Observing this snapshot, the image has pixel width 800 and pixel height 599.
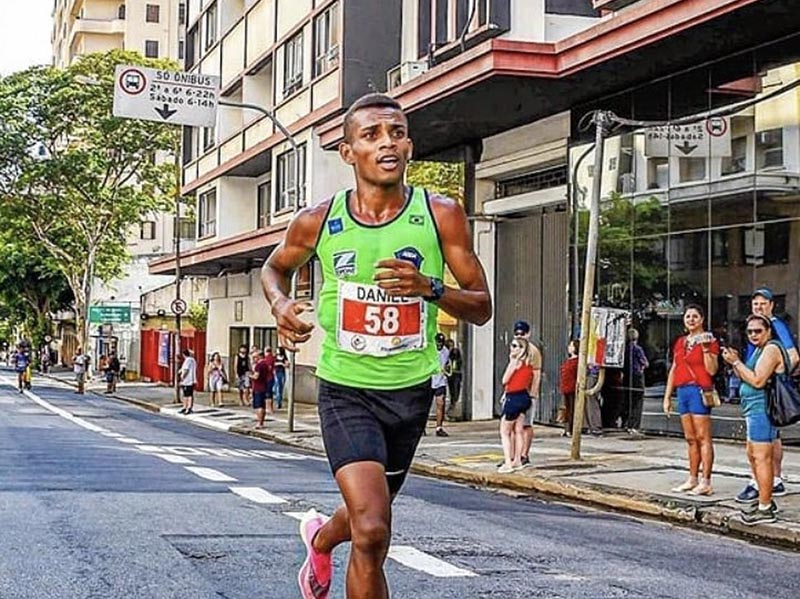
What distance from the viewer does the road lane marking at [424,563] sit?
23.5 feet

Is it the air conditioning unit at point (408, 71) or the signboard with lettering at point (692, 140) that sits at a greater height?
the air conditioning unit at point (408, 71)

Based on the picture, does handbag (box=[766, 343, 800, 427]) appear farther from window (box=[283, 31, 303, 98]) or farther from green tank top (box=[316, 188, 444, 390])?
window (box=[283, 31, 303, 98])

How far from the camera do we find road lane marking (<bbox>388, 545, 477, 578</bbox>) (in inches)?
281

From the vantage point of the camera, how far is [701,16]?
15.3m

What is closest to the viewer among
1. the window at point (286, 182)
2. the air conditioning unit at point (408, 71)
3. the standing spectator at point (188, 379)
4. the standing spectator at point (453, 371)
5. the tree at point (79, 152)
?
the standing spectator at point (453, 371)

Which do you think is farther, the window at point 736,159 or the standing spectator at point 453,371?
the standing spectator at point 453,371

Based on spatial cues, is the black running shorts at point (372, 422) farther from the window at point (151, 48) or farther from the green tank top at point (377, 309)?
the window at point (151, 48)

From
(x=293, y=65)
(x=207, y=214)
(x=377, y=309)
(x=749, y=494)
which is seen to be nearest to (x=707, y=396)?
(x=749, y=494)

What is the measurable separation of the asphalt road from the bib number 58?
7.37 ft

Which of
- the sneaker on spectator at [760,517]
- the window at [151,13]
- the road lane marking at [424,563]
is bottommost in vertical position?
the sneaker on spectator at [760,517]

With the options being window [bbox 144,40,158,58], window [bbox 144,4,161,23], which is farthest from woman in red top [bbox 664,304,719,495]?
window [bbox 144,4,161,23]

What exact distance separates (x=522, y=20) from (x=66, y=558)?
51.1ft

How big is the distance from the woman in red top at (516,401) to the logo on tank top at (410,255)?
9405 millimetres

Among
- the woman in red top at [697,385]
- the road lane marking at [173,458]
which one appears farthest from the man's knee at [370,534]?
the road lane marking at [173,458]
